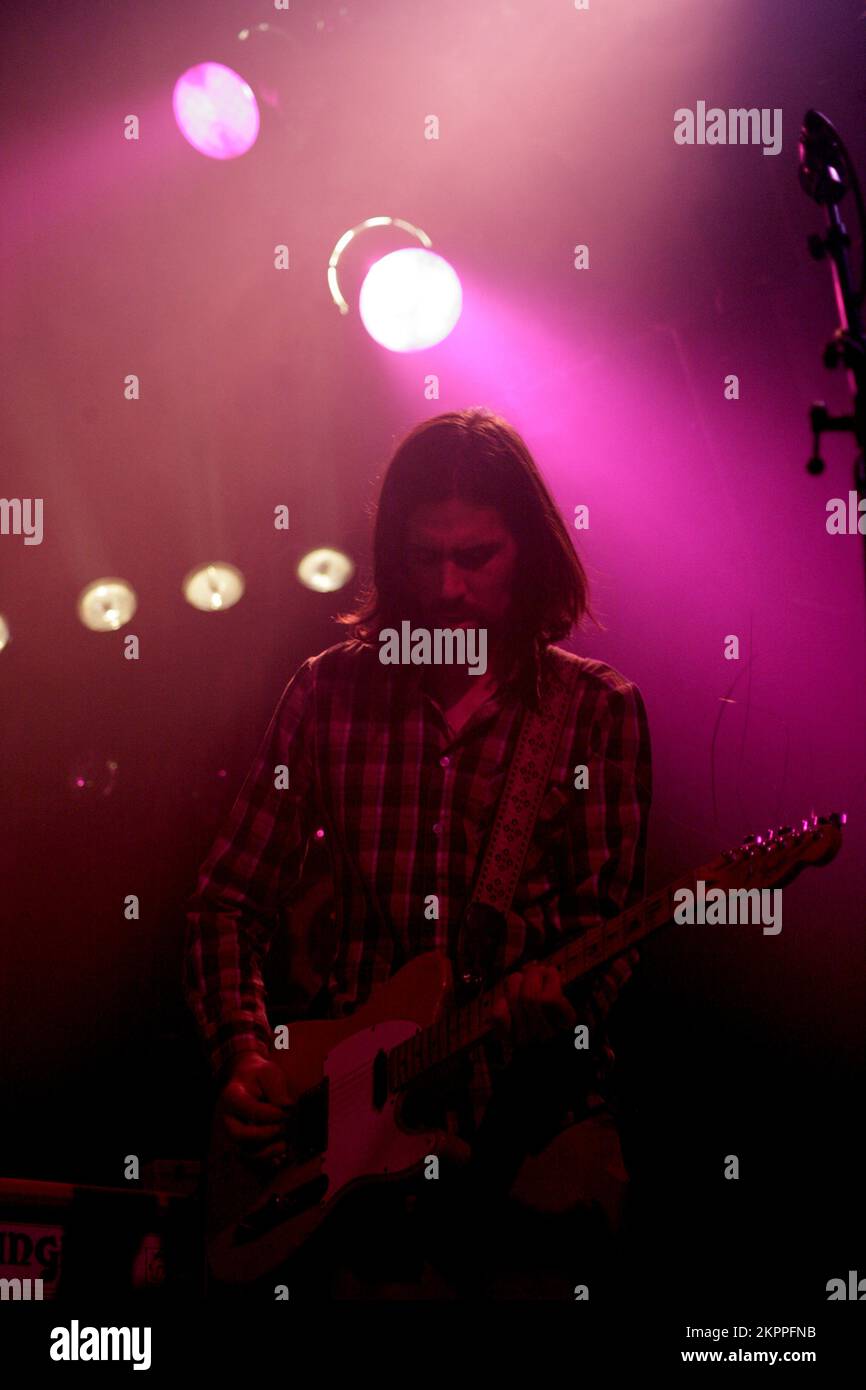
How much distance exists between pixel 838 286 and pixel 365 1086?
1699 millimetres

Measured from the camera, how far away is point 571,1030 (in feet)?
7.16

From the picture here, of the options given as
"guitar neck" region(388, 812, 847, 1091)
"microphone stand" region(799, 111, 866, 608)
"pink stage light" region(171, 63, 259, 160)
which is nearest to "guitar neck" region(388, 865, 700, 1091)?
"guitar neck" region(388, 812, 847, 1091)

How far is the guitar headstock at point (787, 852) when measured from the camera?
1.90m

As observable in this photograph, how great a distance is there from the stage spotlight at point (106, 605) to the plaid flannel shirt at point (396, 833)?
680mm

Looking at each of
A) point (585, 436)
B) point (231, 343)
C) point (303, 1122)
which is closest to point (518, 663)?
point (585, 436)

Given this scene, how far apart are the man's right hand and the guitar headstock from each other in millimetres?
1075

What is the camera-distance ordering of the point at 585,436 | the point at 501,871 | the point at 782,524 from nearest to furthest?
1. the point at 501,871
2. the point at 782,524
3. the point at 585,436

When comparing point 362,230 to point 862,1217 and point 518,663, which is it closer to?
point 518,663

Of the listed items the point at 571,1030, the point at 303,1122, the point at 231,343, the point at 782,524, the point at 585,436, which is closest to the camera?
the point at 571,1030

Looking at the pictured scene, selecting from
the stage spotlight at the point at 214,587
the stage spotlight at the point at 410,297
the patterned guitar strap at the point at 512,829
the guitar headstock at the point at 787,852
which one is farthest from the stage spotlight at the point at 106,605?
the guitar headstock at the point at 787,852

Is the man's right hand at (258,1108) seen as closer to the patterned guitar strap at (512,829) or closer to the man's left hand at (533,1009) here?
the patterned guitar strap at (512,829)

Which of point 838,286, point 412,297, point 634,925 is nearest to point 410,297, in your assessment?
point 412,297
